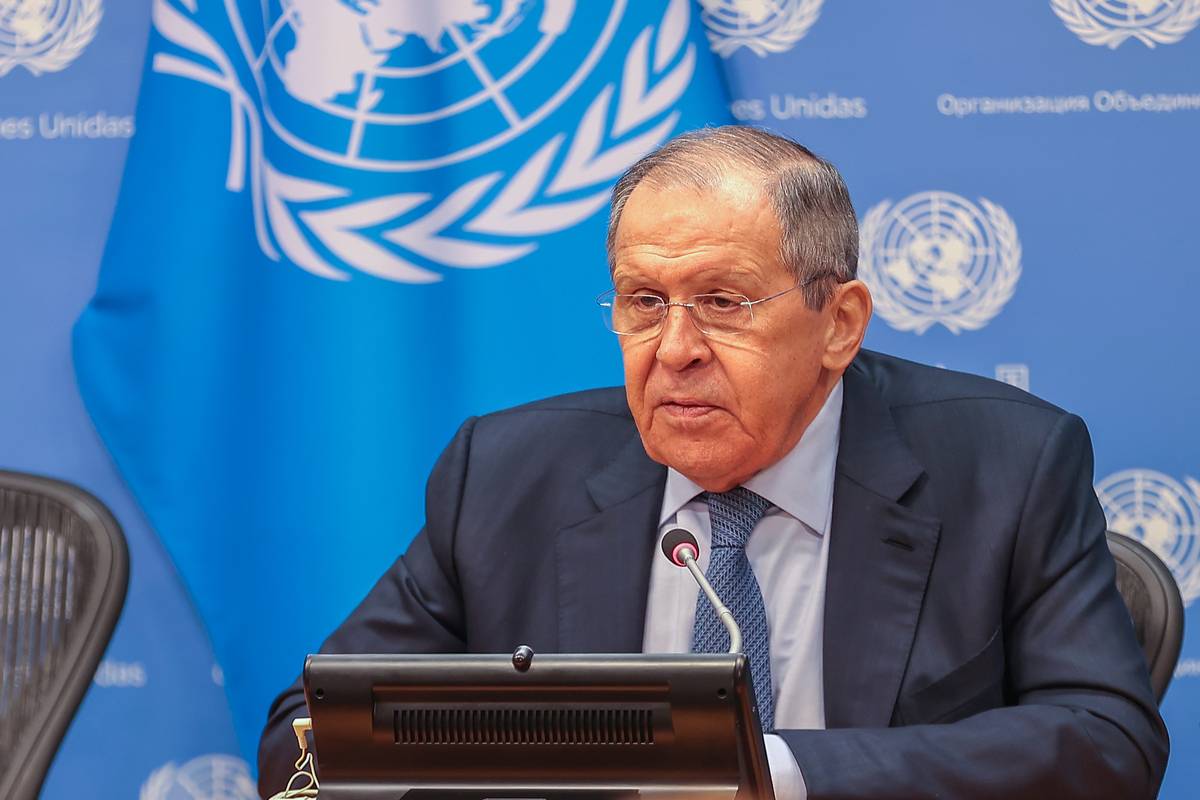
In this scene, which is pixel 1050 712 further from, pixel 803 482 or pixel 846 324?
pixel 846 324

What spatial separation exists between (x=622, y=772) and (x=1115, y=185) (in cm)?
237

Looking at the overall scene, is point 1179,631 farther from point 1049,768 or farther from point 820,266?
point 820,266

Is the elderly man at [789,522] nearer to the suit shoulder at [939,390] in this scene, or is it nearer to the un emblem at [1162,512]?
the suit shoulder at [939,390]

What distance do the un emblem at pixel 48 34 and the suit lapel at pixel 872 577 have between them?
2144 millimetres

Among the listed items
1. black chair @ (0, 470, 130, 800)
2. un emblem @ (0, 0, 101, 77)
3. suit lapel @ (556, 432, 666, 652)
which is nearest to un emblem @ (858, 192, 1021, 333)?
suit lapel @ (556, 432, 666, 652)

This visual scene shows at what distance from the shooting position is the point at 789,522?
231 cm

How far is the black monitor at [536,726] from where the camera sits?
1334 mm

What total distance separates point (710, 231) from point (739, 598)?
1.83ft

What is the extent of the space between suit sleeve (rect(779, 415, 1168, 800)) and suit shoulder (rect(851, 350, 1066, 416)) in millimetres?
88

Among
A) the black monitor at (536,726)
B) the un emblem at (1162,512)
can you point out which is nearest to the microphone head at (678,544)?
the black monitor at (536,726)

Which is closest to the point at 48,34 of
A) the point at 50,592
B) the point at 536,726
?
the point at 50,592

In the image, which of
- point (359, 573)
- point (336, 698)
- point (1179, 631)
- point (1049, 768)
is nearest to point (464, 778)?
point (336, 698)

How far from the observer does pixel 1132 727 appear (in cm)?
201

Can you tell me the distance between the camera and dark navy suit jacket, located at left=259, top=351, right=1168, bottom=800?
1987 millimetres
